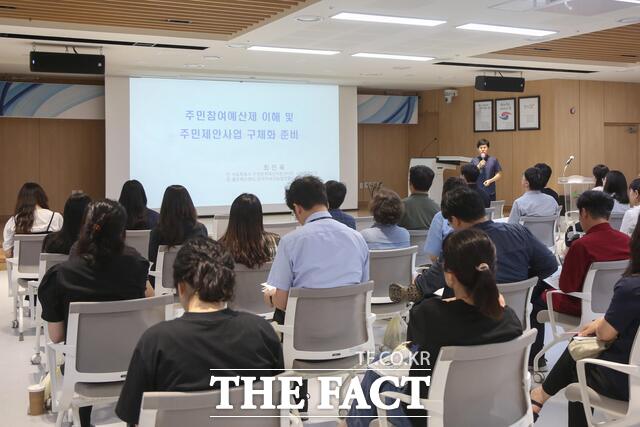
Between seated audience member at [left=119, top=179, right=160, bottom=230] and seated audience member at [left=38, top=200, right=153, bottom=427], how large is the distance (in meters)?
2.53

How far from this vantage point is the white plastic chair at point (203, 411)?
1.75 metres

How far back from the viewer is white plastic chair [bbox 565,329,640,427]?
8.21 feet

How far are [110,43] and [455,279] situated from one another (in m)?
7.88

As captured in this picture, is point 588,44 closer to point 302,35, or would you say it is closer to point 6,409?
point 302,35

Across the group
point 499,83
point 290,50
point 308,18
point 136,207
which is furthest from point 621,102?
point 136,207

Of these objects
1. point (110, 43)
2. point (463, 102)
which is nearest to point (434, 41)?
point (110, 43)

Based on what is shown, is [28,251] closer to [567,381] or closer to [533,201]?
[567,381]

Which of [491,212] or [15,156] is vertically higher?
[15,156]

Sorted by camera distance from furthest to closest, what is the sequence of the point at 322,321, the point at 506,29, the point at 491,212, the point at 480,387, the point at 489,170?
the point at 489,170, the point at 506,29, the point at 491,212, the point at 322,321, the point at 480,387

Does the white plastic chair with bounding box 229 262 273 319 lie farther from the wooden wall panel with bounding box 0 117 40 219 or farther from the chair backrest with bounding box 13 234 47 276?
the wooden wall panel with bounding box 0 117 40 219

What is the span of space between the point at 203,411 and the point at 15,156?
13.0 m

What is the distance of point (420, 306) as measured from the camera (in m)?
2.37

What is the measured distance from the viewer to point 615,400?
2693 mm

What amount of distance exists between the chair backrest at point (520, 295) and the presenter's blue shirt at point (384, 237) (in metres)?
1.19
